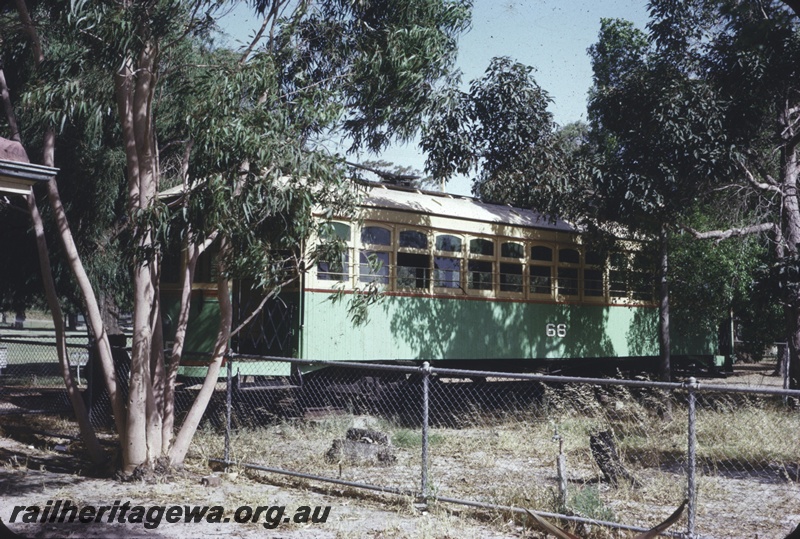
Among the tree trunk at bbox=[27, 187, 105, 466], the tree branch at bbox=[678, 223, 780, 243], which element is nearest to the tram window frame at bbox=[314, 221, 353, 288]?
the tree trunk at bbox=[27, 187, 105, 466]

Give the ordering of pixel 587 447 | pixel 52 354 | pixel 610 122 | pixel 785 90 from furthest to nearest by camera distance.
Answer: pixel 52 354, pixel 610 122, pixel 785 90, pixel 587 447

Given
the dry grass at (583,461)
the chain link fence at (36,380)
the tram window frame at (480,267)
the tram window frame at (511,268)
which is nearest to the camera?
the dry grass at (583,461)

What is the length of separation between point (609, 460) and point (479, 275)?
5855 millimetres

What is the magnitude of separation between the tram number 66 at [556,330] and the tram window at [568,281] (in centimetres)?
61

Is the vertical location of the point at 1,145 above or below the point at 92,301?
above

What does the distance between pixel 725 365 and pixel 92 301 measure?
15498mm

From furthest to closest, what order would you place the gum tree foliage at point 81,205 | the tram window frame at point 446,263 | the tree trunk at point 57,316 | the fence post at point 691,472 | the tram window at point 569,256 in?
the tram window at point 569,256 → the gum tree foliage at point 81,205 → the tram window frame at point 446,263 → the tree trunk at point 57,316 → the fence post at point 691,472

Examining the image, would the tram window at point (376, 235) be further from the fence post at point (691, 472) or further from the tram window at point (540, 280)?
the fence post at point (691, 472)

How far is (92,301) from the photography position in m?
8.66

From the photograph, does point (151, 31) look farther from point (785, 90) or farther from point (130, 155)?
point (785, 90)

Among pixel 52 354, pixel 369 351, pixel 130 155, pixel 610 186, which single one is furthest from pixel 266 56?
pixel 52 354

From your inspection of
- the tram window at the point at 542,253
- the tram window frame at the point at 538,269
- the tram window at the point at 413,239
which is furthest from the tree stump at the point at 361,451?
the tram window at the point at 542,253

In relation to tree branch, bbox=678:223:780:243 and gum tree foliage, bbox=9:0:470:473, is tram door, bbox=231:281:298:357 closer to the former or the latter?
gum tree foliage, bbox=9:0:470:473

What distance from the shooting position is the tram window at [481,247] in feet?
44.2
